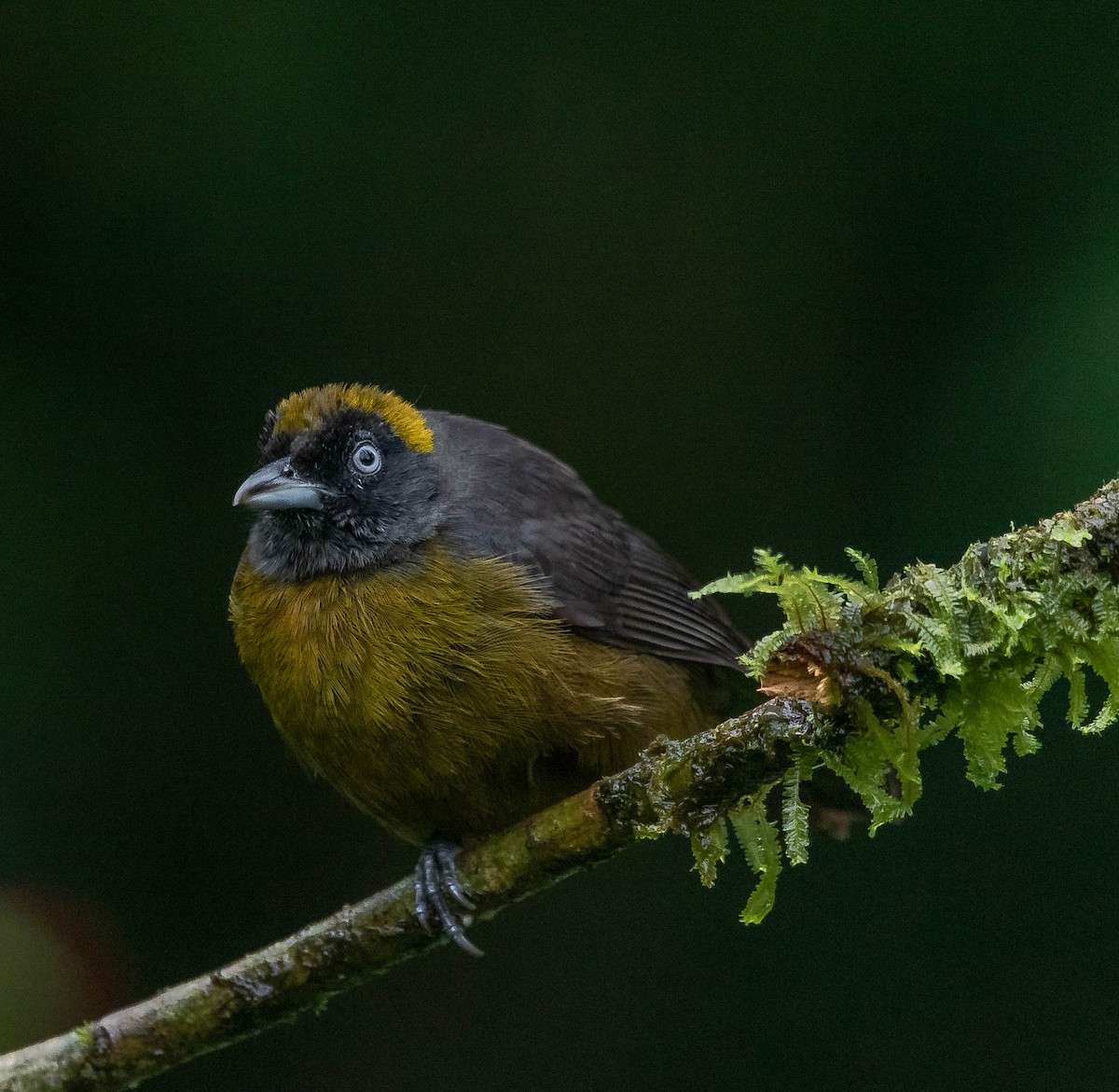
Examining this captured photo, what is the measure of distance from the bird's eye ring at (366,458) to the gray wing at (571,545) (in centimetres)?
19

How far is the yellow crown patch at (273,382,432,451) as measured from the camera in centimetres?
382

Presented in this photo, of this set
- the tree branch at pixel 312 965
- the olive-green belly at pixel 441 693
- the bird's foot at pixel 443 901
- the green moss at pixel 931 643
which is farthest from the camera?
the olive-green belly at pixel 441 693

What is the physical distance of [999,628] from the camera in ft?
7.73

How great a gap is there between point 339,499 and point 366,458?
0.60ft

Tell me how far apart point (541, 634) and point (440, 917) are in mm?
746

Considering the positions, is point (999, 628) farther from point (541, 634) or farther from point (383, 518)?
point (383, 518)

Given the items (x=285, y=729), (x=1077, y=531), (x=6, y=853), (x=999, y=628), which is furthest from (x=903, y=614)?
(x=6, y=853)

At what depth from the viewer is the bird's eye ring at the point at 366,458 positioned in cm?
379

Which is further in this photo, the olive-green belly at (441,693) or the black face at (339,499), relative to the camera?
the black face at (339,499)

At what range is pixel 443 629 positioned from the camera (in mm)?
3396

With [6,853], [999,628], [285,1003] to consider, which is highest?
[6,853]

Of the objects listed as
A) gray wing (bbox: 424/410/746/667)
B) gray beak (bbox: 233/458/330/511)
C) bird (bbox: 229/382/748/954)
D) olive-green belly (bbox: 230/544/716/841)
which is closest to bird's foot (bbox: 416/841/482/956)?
bird (bbox: 229/382/748/954)

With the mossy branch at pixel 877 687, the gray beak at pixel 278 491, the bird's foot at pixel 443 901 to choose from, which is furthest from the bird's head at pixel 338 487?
the mossy branch at pixel 877 687

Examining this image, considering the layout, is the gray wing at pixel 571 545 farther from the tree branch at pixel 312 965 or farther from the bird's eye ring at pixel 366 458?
the tree branch at pixel 312 965
